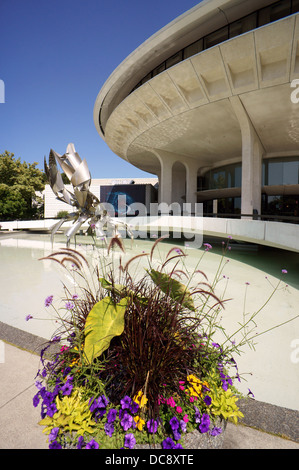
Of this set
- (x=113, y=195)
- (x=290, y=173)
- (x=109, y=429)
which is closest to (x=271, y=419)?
(x=109, y=429)

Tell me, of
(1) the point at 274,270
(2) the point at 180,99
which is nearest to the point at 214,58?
(2) the point at 180,99

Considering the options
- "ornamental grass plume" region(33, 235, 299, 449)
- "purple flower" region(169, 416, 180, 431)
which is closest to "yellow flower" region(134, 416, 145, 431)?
"ornamental grass plume" region(33, 235, 299, 449)

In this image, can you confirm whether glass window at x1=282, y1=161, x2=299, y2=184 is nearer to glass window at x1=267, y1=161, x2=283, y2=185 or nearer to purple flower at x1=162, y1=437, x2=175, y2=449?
glass window at x1=267, y1=161, x2=283, y2=185

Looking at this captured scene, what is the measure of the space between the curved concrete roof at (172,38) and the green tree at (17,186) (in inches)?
732

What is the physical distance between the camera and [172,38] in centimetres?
1343

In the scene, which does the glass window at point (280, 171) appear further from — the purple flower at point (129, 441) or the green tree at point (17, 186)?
the green tree at point (17, 186)

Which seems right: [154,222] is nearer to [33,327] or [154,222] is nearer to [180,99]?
[180,99]

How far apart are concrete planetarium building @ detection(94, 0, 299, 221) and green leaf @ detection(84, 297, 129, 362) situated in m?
12.9

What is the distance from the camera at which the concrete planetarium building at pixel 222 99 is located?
11.6 m

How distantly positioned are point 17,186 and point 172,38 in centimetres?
2702

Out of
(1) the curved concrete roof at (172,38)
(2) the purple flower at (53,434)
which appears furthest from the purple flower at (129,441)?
(1) the curved concrete roof at (172,38)

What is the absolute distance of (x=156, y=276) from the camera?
93.0 inches

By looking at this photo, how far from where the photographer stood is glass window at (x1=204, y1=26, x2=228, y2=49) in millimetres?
13157

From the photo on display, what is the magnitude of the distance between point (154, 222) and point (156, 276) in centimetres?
1515
